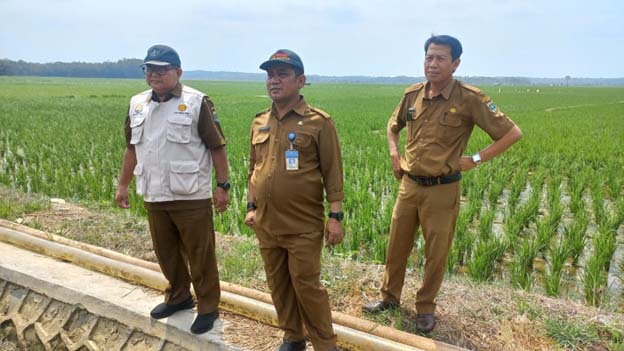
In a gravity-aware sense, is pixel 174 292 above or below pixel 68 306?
above

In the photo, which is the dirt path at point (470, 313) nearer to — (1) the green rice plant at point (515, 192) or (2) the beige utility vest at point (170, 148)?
(2) the beige utility vest at point (170, 148)

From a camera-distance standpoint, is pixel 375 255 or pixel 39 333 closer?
pixel 39 333

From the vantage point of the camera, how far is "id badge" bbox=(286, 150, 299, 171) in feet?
7.66

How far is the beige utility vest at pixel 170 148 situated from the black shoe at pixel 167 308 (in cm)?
81

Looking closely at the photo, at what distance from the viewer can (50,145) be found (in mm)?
12086

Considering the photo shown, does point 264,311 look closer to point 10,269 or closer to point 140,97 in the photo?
point 140,97

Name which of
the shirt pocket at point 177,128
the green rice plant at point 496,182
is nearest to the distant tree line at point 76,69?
the green rice plant at point 496,182

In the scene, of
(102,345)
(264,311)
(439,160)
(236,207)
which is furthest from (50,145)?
(439,160)

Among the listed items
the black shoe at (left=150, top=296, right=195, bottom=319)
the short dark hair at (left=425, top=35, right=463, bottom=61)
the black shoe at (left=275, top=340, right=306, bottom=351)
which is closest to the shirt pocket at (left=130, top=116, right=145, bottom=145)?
the black shoe at (left=150, top=296, right=195, bottom=319)

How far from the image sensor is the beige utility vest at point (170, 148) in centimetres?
273

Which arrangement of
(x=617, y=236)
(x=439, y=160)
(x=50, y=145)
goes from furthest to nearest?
(x=50, y=145)
(x=617, y=236)
(x=439, y=160)

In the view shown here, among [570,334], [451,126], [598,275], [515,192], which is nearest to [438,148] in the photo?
[451,126]

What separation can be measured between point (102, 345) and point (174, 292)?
25.5 inches

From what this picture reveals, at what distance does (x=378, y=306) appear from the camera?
312cm
